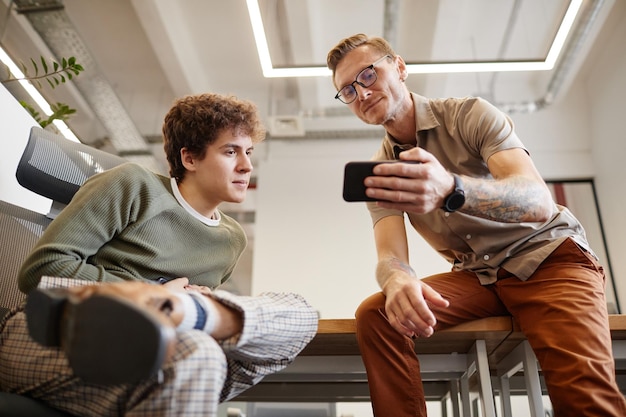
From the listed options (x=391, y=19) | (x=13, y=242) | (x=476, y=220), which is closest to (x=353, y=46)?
(x=476, y=220)

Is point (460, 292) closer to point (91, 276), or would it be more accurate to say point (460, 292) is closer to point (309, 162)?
point (91, 276)

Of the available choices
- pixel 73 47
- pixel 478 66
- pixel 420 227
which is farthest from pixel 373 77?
pixel 73 47

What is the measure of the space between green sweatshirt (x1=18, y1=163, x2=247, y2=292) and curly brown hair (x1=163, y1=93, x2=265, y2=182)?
13cm

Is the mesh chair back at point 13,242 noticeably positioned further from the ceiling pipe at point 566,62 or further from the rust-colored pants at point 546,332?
the ceiling pipe at point 566,62

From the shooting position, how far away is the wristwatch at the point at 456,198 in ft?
3.66

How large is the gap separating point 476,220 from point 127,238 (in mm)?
988

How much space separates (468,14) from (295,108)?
5.64 ft

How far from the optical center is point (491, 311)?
4.99 ft

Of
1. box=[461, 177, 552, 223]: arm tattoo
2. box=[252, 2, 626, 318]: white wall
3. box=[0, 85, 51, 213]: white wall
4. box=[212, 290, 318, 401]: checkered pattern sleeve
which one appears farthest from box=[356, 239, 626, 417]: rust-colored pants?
box=[252, 2, 626, 318]: white wall

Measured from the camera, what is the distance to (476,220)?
1532 millimetres

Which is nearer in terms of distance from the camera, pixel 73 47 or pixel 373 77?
pixel 373 77

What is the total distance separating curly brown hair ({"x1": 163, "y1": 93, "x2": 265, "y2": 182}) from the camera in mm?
1547

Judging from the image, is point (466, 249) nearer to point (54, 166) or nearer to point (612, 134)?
point (54, 166)

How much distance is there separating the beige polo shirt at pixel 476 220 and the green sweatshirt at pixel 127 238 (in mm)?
624
